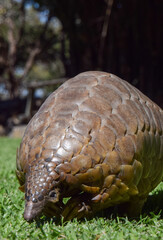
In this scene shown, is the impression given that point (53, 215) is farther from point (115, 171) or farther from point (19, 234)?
point (115, 171)

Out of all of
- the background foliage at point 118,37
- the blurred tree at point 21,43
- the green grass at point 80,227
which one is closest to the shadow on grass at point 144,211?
the green grass at point 80,227

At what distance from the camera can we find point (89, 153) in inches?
61.7

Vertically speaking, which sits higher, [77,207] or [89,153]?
[89,153]

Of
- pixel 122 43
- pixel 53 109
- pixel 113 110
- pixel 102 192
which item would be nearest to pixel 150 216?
pixel 102 192

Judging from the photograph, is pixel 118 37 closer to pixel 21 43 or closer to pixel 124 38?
pixel 124 38

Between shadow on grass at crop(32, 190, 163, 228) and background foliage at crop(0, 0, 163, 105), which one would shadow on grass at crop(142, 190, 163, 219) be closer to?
shadow on grass at crop(32, 190, 163, 228)

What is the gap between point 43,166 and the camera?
5.11ft

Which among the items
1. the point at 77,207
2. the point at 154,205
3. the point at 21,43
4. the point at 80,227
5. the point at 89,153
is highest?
the point at 89,153

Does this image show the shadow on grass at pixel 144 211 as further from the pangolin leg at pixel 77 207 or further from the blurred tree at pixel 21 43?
the blurred tree at pixel 21 43

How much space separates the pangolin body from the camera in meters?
1.54

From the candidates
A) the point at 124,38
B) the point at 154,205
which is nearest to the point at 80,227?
the point at 154,205

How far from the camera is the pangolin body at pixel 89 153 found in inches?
60.7

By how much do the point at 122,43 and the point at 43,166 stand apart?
6052 millimetres

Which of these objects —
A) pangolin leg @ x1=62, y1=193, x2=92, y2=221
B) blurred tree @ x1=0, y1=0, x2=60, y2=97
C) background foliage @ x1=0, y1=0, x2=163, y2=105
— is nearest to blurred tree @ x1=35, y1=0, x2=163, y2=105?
background foliage @ x1=0, y1=0, x2=163, y2=105
